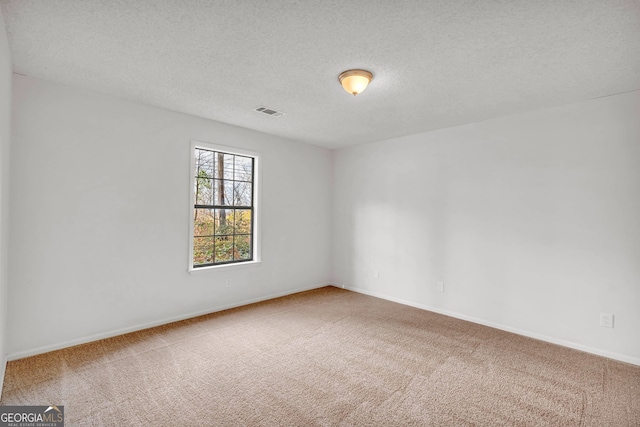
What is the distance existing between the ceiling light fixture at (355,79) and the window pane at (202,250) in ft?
8.77

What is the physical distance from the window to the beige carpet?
3.30ft

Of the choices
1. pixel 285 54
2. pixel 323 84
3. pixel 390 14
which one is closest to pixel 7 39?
pixel 285 54

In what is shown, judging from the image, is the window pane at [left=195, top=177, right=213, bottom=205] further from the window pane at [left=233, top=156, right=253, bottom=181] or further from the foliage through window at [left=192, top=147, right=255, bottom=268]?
the window pane at [left=233, top=156, right=253, bottom=181]

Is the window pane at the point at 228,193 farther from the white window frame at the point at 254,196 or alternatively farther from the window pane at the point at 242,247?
the window pane at the point at 242,247

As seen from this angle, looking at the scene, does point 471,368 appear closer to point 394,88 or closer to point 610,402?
point 610,402

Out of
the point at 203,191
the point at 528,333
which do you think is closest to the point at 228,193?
the point at 203,191

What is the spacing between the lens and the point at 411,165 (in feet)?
14.9

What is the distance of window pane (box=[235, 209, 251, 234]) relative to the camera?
442 centimetres

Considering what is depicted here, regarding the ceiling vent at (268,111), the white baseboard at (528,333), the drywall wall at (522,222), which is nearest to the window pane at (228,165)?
the ceiling vent at (268,111)

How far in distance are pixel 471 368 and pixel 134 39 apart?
144 inches

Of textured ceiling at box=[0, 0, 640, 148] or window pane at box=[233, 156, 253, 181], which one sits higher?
textured ceiling at box=[0, 0, 640, 148]

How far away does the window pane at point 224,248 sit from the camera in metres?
4.20

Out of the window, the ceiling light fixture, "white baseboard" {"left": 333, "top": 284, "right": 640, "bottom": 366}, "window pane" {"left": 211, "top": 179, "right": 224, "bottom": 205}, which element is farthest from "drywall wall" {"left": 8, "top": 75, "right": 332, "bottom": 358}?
"white baseboard" {"left": 333, "top": 284, "right": 640, "bottom": 366}

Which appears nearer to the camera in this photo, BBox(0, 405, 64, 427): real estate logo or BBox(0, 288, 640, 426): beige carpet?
BBox(0, 405, 64, 427): real estate logo
